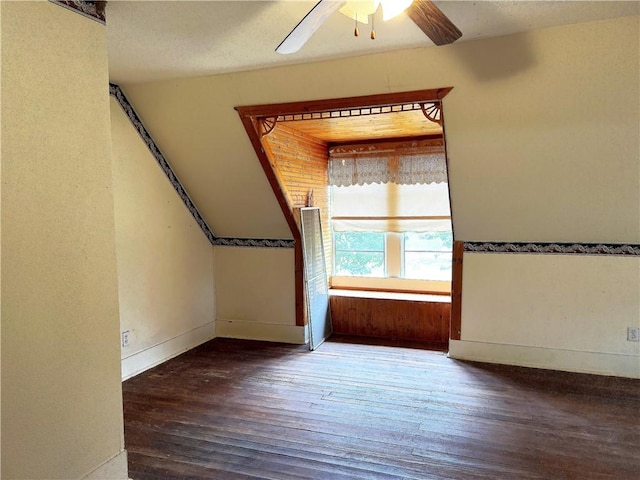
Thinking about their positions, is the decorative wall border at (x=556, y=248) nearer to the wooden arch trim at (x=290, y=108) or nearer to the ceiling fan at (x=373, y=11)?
the wooden arch trim at (x=290, y=108)

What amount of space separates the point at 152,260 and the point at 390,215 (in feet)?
8.71

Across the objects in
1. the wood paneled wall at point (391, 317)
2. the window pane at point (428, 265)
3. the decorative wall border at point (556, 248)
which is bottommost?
the wood paneled wall at point (391, 317)

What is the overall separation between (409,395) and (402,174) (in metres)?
2.57

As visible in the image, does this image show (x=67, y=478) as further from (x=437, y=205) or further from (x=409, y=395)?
(x=437, y=205)

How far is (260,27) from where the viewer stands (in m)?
2.46

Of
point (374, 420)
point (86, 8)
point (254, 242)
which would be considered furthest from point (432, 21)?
point (254, 242)

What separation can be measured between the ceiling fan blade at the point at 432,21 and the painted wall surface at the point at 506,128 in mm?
806

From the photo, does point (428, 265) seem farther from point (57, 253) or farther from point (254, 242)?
point (57, 253)

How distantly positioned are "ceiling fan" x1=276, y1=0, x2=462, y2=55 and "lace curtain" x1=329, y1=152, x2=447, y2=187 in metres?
2.93

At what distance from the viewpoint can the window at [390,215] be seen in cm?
503

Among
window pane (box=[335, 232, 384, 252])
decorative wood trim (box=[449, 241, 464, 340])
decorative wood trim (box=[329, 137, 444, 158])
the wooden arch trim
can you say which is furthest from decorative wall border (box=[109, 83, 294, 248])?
decorative wood trim (box=[449, 241, 464, 340])

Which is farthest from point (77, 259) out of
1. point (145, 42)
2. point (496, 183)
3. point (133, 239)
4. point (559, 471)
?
point (496, 183)

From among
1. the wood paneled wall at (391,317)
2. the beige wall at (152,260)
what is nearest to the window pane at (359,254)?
the wood paneled wall at (391,317)

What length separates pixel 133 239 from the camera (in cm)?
376
